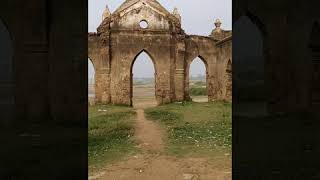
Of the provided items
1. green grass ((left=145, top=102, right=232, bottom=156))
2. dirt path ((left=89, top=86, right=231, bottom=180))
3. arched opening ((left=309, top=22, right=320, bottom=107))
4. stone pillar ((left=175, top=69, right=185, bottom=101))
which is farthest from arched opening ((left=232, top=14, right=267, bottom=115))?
stone pillar ((left=175, top=69, right=185, bottom=101))

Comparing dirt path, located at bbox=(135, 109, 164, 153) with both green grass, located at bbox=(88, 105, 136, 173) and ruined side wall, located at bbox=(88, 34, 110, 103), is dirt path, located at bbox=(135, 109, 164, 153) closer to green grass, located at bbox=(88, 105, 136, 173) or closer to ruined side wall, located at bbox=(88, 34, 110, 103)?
green grass, located at bbox=(88, 105, 136, 173)

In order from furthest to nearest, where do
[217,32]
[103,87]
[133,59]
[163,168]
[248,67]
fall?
[217,32]
[133,59]
[103,87]
[163,168]
[248,67]

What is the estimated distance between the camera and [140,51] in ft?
73.8

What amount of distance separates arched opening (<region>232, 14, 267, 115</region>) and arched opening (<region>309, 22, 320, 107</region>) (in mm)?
540

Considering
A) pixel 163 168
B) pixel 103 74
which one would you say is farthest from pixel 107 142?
pixel 103 74

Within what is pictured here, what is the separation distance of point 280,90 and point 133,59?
18930mm

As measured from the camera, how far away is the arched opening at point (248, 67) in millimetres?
3926

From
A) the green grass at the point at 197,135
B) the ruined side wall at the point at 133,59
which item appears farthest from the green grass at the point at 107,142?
the ruined side wall at the point at 133,59

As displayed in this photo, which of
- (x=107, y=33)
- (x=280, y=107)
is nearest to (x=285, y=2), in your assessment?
(x=280, y=107)

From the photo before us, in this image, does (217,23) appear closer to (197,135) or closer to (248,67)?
(197,135)

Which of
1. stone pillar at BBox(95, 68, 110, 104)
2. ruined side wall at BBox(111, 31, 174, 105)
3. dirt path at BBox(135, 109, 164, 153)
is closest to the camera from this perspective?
dirt path at BBox(135, 109, 164, 153)

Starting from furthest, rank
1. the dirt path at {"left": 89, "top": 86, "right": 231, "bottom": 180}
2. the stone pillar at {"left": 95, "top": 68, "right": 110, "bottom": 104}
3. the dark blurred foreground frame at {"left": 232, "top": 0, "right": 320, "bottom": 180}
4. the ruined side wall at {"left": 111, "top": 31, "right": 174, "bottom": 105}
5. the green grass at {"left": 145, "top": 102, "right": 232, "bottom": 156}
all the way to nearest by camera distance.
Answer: the stone pillar at {"left": 95, "top": 68, "right": 110, "bottom": 104}
the ruined side wall at {"left": 111, "top": 31, "right": 174, "bottom": 105}
the green grass at {"left": 145, "top": 102, "right": 232, "bottom": 156}
the dirt path at {"left": 89, "top": 86, "right": 231, "bottom": 180}
the dark blurred foreground frame at {"left": 232, "top": 0, "right": 320, "bottom": 180}

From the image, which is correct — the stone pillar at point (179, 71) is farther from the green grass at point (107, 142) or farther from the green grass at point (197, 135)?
the green grass at point (107, 142)

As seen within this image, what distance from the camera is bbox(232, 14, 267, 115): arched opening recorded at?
3.93 meters
